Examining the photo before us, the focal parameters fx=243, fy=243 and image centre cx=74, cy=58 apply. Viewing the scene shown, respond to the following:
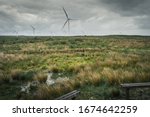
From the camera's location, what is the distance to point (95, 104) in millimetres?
7125

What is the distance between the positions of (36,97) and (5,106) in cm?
325

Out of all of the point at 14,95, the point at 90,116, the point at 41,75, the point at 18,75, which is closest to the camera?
the point at 90,116

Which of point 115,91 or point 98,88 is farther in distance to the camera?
point 98,88

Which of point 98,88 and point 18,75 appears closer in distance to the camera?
point 98,88

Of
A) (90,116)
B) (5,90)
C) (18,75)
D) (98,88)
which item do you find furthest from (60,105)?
(18,75)

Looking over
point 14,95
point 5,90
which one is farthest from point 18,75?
point 14,95

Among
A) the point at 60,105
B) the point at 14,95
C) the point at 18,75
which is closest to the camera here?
the point at 60,105

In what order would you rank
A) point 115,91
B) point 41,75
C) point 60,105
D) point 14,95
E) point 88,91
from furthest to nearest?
point 41,75
point 14,95
point 88,91
point 115,91
point 60,105

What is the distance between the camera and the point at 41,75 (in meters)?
15.4

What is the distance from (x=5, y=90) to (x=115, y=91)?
6123 mm

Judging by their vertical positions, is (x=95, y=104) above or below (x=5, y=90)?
above

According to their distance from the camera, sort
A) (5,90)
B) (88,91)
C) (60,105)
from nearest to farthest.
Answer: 1. (60,105)
2. (88,91)
3. (5,90)

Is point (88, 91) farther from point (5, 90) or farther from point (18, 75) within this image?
point (18, 75)

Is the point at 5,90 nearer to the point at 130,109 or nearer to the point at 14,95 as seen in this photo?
the point at 14,95
